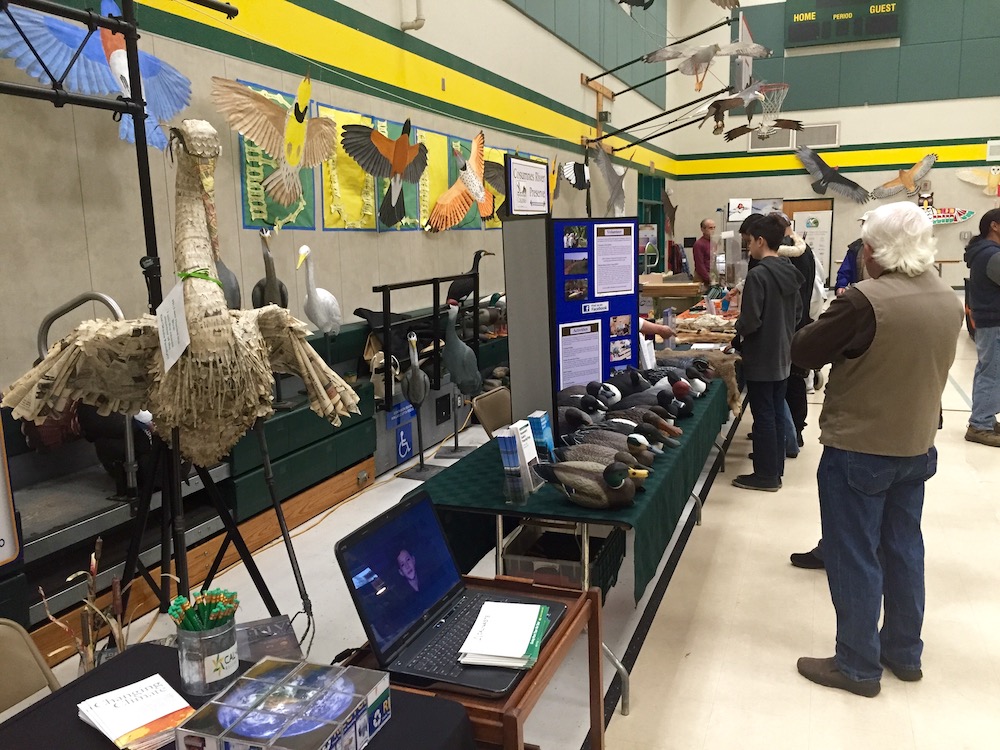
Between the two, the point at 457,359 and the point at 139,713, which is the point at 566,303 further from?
the point at 139,713

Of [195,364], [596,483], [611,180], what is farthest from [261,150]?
[611,180]

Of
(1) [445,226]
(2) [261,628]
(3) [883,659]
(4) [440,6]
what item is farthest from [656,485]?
(4) [440,6]

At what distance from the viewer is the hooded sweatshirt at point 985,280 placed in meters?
5.00

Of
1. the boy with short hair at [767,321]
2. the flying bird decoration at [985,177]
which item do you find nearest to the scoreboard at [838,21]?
the flying bird decoration at [985,177]

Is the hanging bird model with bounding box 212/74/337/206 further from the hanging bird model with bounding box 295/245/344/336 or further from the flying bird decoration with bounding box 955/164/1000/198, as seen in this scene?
the flying bird decoration with bounding box 955/164/1000/198

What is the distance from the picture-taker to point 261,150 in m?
4.43

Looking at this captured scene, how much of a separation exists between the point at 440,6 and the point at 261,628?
229 inches

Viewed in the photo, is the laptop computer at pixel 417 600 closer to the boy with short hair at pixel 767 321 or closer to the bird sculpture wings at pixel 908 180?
the boy with short hair at pixel 767 321

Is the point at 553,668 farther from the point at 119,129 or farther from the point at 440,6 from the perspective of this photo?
the point at 440,6

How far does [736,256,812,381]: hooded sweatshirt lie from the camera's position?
4266mm

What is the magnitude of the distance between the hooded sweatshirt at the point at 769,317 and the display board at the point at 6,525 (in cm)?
364

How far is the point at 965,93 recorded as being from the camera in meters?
13.0

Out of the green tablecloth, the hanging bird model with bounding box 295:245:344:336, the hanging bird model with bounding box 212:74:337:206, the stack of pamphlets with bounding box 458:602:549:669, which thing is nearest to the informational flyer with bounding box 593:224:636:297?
the green tablecloth

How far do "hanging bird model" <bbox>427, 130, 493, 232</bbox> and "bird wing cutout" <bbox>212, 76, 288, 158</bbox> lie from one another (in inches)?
78.6
